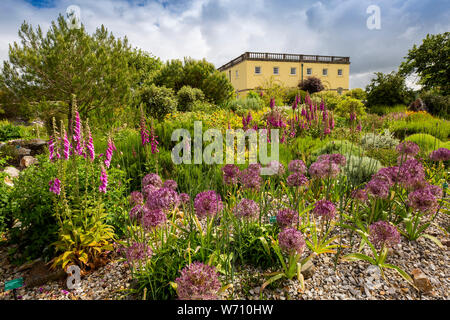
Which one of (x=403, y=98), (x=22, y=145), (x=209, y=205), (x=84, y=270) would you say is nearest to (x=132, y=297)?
(x=84, y=270)

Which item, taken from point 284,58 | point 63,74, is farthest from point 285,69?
point 63,74

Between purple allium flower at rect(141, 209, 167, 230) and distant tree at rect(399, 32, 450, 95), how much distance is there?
24235mm

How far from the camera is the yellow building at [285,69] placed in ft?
113

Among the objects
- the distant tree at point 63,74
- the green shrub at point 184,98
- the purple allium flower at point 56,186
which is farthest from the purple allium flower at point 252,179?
the green shrub at point 184,98

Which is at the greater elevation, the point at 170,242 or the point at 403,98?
the point at 403,98

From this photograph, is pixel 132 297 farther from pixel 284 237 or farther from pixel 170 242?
pixel 284 237

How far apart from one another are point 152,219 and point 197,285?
26.7 inches

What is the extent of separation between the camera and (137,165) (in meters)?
4.59

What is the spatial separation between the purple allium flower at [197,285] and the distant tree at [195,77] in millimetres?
15827

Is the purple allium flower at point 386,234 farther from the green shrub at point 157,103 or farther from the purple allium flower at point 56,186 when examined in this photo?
the green shrub at point 157,103

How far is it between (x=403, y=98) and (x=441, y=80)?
104 inches

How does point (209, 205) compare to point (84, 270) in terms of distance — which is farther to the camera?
point (84, 270)
